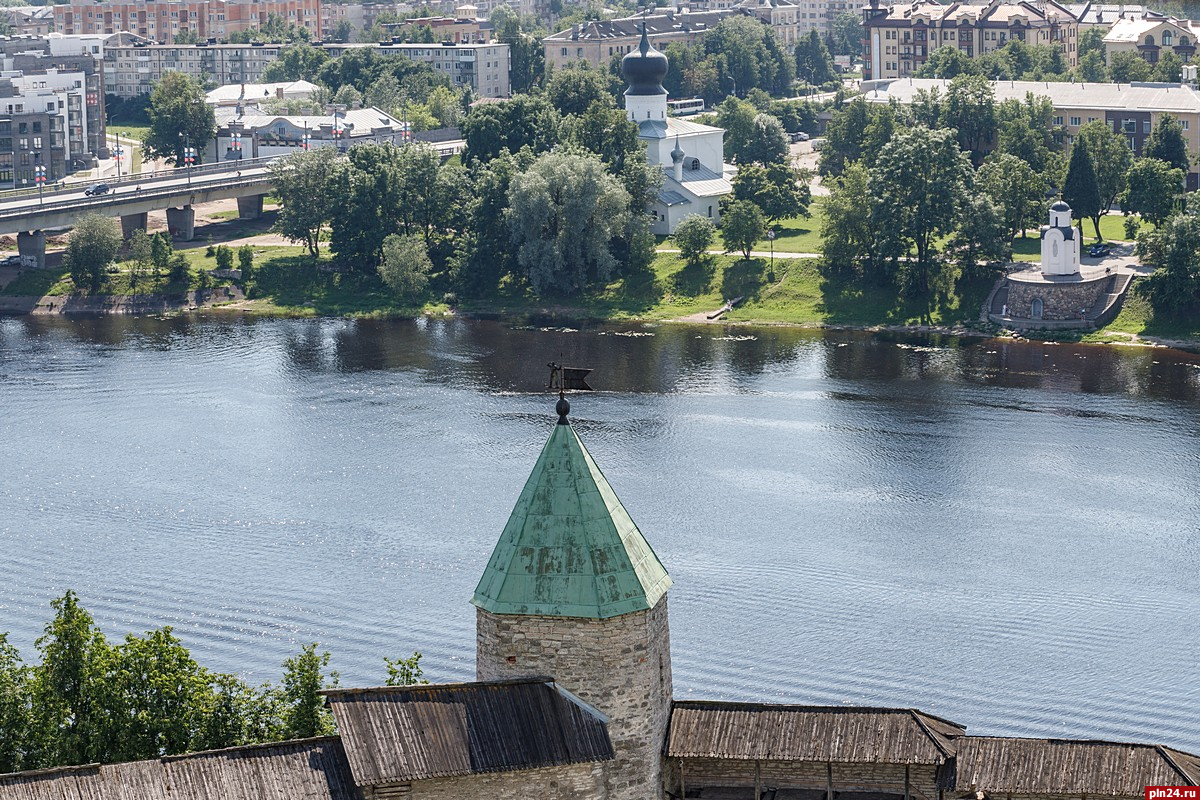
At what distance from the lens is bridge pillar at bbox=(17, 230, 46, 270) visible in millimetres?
89562

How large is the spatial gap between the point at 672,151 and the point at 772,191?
6.17 m

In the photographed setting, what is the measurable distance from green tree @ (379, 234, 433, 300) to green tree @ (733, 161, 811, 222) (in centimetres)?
1516

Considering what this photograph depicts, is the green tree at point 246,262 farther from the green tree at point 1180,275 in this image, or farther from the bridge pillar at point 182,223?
the green tree at point 1180,275

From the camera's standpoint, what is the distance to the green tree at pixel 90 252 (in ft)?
284

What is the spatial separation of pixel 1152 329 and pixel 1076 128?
31405 mm

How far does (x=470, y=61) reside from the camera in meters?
148

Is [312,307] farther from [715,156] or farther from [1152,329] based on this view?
[1152,329]

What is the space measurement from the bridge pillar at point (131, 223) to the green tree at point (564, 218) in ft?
68.6

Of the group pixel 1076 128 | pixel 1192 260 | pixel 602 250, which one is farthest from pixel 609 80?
pixel 1192 260

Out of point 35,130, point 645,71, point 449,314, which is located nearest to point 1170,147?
point 645,71

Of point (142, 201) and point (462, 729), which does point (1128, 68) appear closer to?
point (142, 201)

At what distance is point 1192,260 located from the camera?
7394cm

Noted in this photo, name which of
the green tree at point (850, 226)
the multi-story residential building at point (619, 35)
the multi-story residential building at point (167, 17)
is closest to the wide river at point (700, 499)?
the green tree at point (850, 226)

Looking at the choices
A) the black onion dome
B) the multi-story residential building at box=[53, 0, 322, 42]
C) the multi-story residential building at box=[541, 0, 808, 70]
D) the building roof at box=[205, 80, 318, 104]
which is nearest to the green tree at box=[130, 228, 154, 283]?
the black onion dome
